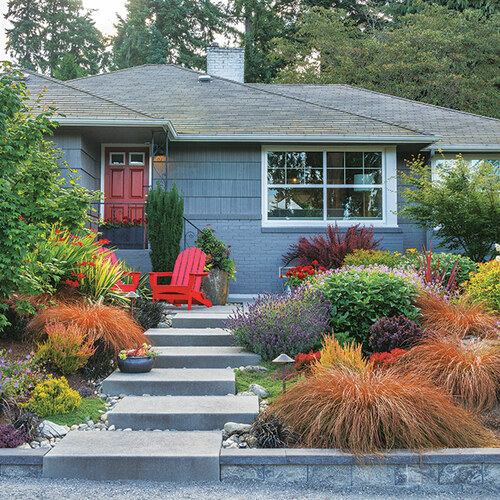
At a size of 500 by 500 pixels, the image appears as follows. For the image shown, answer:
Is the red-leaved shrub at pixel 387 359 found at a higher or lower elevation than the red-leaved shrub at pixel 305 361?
higher

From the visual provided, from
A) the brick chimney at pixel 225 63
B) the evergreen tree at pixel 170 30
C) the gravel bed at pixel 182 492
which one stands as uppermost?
the evergreen tree at pixel 170 30

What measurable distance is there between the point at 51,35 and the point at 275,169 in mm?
22284

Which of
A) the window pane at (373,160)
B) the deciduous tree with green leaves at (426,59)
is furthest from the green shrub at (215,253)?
the deciduous tree with green leaves at (426,59)

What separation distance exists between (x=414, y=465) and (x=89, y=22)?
28.9 m

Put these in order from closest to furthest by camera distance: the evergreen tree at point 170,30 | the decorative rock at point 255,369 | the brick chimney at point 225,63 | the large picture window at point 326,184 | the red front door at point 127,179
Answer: the decorative rock at point 255,369 → the large picture window at point 326,184 → the red front door at point 127,179 → the brick chimney at point 225,63 → the evergreen tree at point 170,30

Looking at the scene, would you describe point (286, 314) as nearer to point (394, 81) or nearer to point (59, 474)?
point (59, 474)

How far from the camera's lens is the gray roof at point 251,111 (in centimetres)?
977

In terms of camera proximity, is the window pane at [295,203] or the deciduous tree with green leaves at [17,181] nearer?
the deciduous tree with green leaves at [17,181]

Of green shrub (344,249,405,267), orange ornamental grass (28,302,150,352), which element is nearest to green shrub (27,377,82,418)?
orange ornamental grass (28,302,150,352)

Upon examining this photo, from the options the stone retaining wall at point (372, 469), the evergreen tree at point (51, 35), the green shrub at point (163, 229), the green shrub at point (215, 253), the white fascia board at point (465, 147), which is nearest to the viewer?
the stone retaining wall at point (372, 469)

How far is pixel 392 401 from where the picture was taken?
3.52 m

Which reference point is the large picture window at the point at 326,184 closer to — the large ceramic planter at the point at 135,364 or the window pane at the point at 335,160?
the window pane at the point at 335,160

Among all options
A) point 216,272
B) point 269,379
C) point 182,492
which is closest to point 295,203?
point 216,272

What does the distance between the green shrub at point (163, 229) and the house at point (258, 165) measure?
85cm
